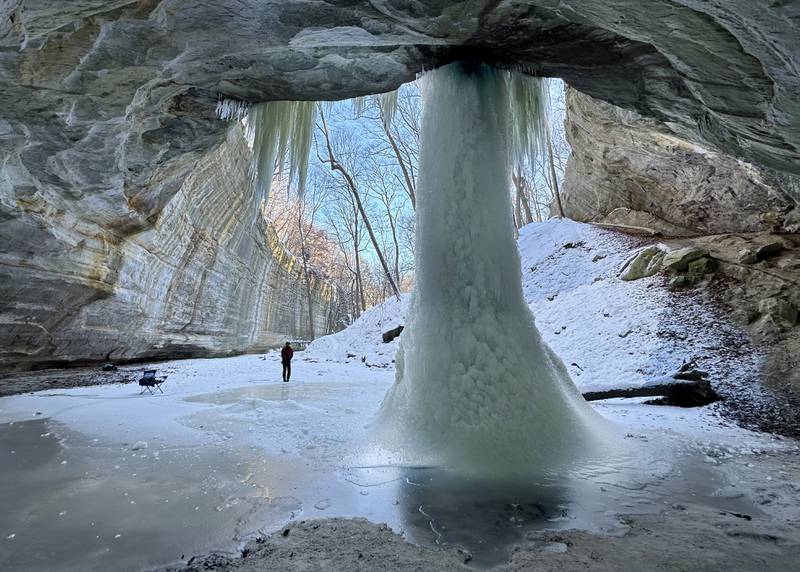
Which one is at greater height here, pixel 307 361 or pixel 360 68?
pixel 360 68

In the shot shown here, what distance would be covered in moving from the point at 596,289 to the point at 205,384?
386 inches

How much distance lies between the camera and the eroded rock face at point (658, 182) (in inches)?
387

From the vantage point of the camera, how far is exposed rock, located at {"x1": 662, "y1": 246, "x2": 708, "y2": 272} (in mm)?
9219

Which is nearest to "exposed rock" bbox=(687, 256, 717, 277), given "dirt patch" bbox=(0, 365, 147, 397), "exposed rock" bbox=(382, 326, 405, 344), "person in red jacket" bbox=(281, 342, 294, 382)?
"exposed rock" bbox=(382, 326, 405, 344)

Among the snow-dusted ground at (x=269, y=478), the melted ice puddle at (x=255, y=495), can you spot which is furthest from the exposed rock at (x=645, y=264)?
the melted ice puddle at (x=255, y=495)

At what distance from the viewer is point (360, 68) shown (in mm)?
4332

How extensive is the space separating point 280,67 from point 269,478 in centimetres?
377

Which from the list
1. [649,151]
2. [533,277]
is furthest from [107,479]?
[649,151]

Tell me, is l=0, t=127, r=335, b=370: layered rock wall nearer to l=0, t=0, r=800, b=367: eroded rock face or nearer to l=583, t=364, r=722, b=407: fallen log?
l=0, t=0, r=800, b=367: eroded rock face

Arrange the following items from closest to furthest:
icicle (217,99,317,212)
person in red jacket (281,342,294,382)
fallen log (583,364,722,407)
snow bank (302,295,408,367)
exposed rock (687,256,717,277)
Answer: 1. icicle (217,99,317,212)
2. fallen log (583,364,722,407)
3. exposed rock (687,256,717,277)
4. person in red jacket (281,342,294,382)
5. snow bank (302,295,408,367)

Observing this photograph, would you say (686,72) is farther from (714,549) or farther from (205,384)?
(205,384)

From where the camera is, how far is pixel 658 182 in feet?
41.9

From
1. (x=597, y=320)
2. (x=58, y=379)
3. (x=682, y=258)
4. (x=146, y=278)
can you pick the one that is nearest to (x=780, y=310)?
(x=682, y=258)

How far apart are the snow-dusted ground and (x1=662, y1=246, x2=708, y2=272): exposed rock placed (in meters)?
2.33
